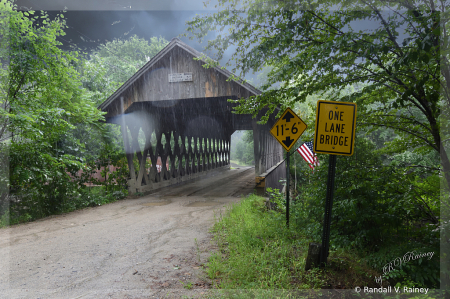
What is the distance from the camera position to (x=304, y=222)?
588cm

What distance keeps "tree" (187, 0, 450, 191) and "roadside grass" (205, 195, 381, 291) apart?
184 centimetres

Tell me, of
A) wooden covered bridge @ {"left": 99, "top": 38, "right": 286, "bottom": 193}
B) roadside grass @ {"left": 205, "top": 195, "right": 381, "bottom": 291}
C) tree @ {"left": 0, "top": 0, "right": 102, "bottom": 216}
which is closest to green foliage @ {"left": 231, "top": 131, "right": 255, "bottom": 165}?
wooden covered bridge @ {"left": 99, "top": 38, "right": 286, "bottom": 193}

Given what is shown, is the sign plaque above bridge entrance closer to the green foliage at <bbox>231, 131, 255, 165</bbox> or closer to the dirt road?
the dirt road

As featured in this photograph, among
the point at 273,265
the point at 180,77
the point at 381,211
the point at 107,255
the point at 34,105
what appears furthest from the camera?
the point at 180,77

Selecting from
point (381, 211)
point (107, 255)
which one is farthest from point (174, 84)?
point (381, 211)

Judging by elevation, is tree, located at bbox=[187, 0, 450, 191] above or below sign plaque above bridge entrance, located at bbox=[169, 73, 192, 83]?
below

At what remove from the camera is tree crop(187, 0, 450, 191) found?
3.24 m

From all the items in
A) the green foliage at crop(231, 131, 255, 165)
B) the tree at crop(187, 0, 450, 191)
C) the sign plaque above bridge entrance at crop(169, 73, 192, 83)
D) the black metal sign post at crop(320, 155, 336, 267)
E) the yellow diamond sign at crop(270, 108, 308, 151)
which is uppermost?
the sign plaque above bridge entrance at crop(169, 73, 192, 83)

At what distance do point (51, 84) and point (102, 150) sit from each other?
3.54 meters

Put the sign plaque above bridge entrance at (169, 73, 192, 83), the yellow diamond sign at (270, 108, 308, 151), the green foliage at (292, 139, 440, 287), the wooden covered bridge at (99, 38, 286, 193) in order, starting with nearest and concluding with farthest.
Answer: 1. the green foliage at (292, 139, 440, 287)
2. the yellow diamond sign at (270, 108, 308, 151)
3. the wooden covered bridge at (99, 38, 286, 193)
4. the sign plaque above bridge entrance at (169, 73, 192, 83)

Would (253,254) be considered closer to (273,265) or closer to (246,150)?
(273,265)

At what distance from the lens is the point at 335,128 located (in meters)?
3.28

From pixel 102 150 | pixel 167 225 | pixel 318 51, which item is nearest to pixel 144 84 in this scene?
pixel 102 150

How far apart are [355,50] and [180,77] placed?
7.32 metres
